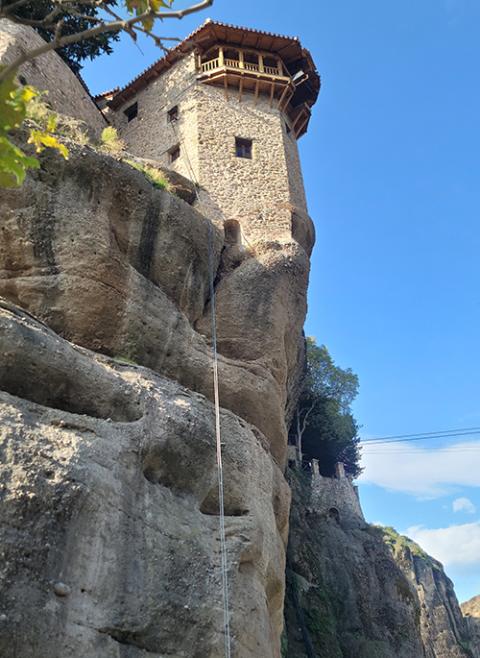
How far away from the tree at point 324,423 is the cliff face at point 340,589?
2673mm

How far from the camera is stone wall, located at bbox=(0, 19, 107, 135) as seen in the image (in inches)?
583

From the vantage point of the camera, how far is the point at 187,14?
5332 mm

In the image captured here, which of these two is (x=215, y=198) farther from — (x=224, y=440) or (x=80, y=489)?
(x=80, y=489)

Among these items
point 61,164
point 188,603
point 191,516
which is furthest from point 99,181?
point 188,603

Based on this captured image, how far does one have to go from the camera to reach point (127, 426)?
8781 mm

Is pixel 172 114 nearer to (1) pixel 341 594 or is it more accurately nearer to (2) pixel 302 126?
(2) pixel 302 126

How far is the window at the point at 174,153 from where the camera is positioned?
19.6m

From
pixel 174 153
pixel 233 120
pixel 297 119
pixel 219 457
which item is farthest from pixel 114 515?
pixel 297 119

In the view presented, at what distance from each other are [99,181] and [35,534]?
672cm

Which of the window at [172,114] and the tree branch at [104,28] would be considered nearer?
the tree branch at [104,28]

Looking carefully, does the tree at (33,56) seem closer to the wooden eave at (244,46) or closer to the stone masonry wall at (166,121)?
the stone masonry wall at (166,121)

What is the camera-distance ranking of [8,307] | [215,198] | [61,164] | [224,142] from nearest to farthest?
[8,307] < [61,164] < [215,198] < [224,142]

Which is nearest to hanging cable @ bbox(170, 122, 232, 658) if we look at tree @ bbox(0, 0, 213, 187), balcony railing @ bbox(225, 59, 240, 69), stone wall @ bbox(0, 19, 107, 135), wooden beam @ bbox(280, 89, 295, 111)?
stone wall @ bbox(0, 19, 107, 135)

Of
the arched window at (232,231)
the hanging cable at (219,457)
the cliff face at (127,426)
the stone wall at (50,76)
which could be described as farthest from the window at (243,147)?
the hanging cable at (219,457)
